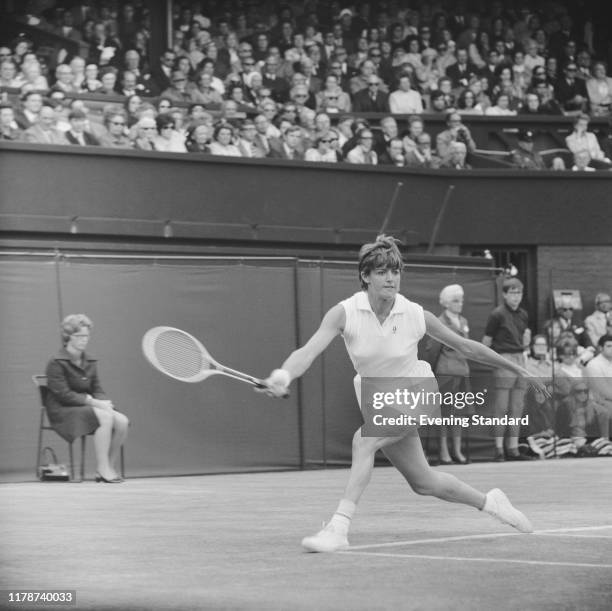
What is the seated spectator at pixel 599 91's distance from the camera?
26.6 meters

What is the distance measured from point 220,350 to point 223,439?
995 millimetres

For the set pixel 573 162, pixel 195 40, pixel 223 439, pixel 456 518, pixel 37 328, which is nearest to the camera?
pixel 456 518

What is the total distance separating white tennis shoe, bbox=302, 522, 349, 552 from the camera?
8172mm

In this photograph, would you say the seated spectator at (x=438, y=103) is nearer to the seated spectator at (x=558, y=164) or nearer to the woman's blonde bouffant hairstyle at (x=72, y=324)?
the seated spectator at (x=558, y=164)

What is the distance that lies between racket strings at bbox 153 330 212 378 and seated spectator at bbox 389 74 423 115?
16010 mm

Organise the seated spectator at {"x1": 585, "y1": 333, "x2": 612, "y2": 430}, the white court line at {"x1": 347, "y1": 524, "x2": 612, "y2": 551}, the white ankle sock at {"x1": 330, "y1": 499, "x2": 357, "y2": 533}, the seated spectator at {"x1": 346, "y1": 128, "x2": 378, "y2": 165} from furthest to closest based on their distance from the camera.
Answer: the seated spectator at {"x1": 346, "y1": 128, "x2": 378, "y2": 165} < the seated spectator at {"x1": 585, "y1": 333, "x2": 612, "y2": 430} < the white court line at {"x1": 347, "y1": 524, "x2": 612, "y2": 551} < the white ankle sock at {"x1": 330, "y1": 499, "x2": 357, "y2": 533}

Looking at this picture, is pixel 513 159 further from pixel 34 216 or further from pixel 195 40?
pixel 34 216

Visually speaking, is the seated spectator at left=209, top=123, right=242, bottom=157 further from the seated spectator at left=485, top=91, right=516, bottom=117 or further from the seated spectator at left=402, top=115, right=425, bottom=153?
the seated spectator at left=485, top=91, right=516, bottom=117

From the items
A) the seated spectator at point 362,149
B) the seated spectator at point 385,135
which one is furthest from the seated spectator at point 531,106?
the seated spectator at point 362,149

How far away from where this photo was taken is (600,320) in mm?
22484

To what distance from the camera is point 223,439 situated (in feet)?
54.7

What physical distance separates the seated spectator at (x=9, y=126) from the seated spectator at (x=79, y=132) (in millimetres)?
704

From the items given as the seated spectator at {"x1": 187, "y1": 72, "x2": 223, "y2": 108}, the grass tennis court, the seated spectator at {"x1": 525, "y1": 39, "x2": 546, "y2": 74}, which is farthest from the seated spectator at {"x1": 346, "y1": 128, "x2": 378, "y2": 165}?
the grass tennis court

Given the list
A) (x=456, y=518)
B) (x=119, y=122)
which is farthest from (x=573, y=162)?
(x=456, y=518)
